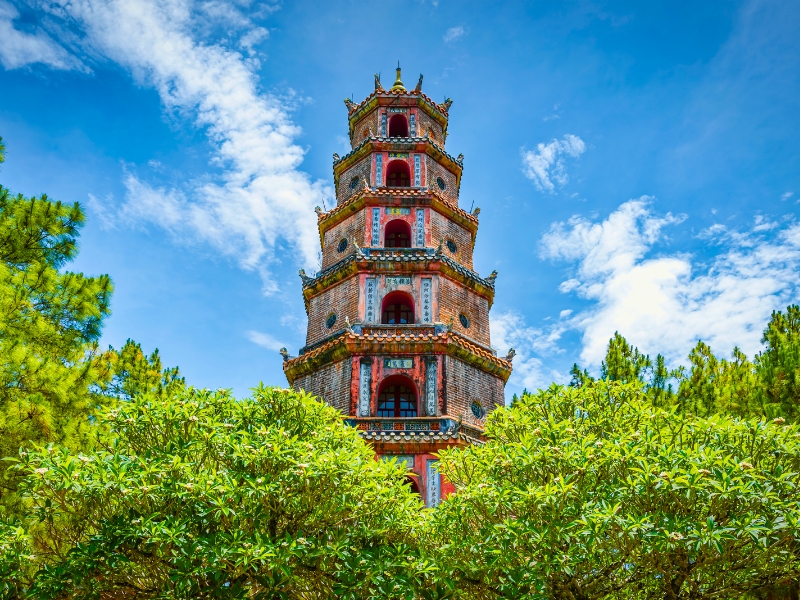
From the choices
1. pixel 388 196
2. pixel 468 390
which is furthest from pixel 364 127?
pixel 468 390

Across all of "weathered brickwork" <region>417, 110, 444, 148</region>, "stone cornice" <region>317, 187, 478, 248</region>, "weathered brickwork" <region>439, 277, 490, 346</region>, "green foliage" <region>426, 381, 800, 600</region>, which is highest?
"weathered brickwork" <region>417, 110, 444, 148</region>

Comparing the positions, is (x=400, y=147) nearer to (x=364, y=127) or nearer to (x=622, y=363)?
(x=364, y=127)

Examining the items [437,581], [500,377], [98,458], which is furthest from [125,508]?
[500,377]

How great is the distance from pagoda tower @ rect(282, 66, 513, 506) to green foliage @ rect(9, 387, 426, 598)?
599cm

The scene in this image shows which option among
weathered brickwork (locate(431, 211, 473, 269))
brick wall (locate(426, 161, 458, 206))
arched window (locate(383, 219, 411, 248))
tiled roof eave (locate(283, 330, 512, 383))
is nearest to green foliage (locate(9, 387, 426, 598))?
tiled roof eave (locate(283, 330, 512, 383))

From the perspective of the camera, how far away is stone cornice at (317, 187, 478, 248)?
2106cm

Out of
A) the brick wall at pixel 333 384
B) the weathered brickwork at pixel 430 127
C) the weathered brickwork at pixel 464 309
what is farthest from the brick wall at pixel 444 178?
the brick wall at pixel 333 384

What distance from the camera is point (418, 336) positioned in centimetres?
1798

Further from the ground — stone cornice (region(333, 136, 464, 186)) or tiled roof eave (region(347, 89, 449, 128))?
tiled roof eave (region(347, 89, 449, 128))

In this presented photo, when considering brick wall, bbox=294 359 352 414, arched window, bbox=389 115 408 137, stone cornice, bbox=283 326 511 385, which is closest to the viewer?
brick wall, bbox=294 359 352 414

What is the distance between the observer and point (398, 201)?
21141mm

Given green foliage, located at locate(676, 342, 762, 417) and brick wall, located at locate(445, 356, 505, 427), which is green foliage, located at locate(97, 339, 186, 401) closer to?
brick wall, located at locate(445, 356, 505, 427)

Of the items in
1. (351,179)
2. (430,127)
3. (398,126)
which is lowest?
(351,179)

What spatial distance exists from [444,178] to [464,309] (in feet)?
18.5
